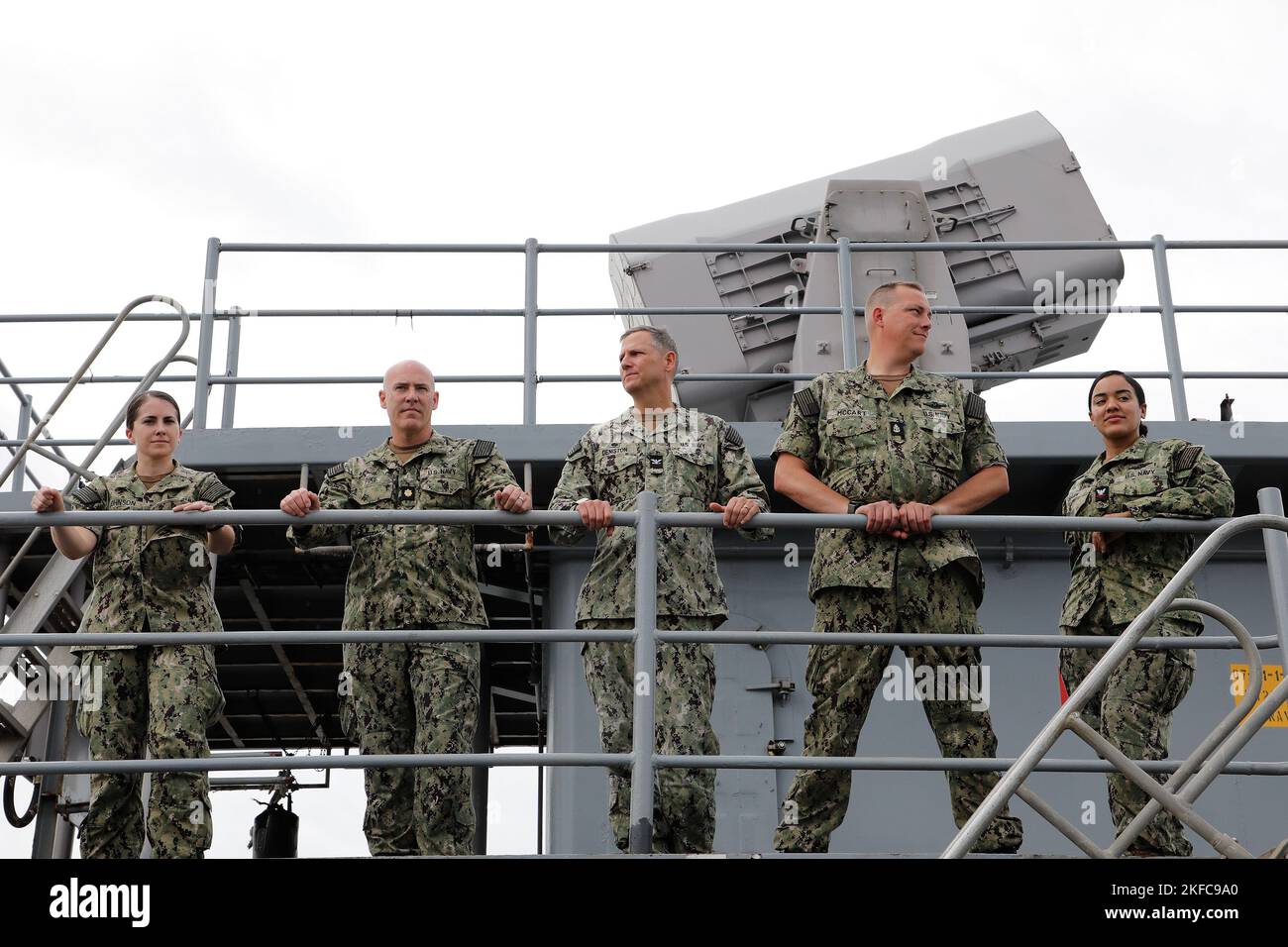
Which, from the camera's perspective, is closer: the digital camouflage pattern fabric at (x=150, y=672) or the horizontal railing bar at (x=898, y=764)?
the horizontal railing bar at (x=898, y=764)

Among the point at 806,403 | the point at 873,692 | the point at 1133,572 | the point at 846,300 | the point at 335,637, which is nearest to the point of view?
the point at 335,637

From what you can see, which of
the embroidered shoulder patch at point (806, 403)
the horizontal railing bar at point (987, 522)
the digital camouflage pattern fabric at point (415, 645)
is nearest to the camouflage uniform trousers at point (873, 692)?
the horizontal railing bar at point (987, 522)

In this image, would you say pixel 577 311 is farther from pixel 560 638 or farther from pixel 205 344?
pixel 560 638

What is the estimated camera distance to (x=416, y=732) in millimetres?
4602

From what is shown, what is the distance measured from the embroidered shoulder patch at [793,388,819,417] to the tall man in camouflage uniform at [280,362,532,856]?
37.6 inches

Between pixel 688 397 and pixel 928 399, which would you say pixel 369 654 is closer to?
pixel 928 399

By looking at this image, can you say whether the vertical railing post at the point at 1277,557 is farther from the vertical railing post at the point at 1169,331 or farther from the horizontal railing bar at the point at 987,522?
the vertical railing post at the point at 1169,331

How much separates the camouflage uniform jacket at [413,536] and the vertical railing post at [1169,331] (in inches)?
122

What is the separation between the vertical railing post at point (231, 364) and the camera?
6621 millimetres

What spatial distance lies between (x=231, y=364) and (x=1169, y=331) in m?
4.04

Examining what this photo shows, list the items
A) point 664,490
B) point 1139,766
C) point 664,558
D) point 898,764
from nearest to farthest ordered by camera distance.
Result: point 1139,766
point 898,764
point 664,558
point 664,490

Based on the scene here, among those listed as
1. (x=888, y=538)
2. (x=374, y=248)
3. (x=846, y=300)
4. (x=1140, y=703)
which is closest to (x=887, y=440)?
(x=888, y=538)

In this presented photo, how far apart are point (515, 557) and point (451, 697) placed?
1939 mm

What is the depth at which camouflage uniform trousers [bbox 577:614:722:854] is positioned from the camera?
4289mm
